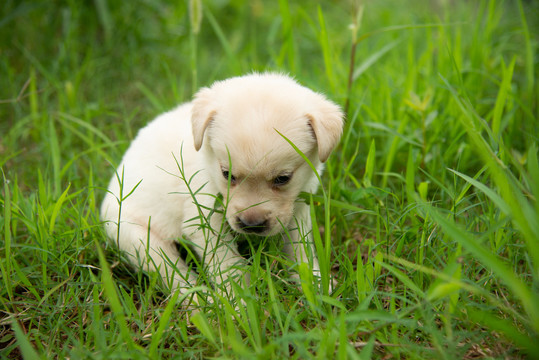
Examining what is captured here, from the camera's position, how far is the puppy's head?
7.49 ft

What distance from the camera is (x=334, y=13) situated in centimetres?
705

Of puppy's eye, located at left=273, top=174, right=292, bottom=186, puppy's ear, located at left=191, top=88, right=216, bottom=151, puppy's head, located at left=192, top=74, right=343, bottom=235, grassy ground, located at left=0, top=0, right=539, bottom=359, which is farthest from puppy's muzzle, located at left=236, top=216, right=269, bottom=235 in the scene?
puppy's ear, located at left=191, top=88, right=216, bottom=151

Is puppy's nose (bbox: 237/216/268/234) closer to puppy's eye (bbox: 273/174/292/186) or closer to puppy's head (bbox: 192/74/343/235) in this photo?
puppy's head (bbox: 192/74/343/235)

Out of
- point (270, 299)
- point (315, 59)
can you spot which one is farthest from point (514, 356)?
point (315, 59)

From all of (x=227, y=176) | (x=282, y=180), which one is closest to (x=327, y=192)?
(x=282, y=180)

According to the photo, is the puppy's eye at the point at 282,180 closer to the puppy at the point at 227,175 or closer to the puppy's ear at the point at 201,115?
the puppy at the point at 227,175

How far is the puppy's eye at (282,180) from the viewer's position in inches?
95.3

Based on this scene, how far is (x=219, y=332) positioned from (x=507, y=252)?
169 centimetres

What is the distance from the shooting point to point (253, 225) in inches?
90.7

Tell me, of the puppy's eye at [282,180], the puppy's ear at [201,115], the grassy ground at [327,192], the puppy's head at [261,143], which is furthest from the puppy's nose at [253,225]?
the puppy's ear at [201,115]

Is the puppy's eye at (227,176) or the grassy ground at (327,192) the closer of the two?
the grassy ground at (327,192)

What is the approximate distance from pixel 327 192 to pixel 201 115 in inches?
42.1

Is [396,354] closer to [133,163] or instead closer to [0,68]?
[133,163]

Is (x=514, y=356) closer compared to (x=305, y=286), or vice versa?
(x=514, y=356)
